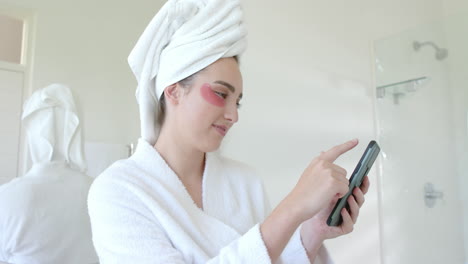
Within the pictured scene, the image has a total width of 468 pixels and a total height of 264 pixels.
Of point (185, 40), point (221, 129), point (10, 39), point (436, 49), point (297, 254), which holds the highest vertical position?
point (10, 39)

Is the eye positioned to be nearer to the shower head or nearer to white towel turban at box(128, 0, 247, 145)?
white towel turban at box(128, 0, 247, 145)

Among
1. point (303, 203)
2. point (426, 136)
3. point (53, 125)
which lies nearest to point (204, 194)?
point (303, 203)

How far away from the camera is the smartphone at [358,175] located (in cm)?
62

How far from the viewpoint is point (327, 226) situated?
657 mm

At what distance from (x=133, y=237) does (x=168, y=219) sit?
0.07 metres

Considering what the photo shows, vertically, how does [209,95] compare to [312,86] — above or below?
below

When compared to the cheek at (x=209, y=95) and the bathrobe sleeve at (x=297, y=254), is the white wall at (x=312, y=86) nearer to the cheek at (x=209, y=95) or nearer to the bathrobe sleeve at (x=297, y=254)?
the bathrobe sleeve at (x=297, y=254)

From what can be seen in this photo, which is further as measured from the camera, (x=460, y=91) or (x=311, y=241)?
(x=460, y=91)

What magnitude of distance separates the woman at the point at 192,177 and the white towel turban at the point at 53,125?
62 cm

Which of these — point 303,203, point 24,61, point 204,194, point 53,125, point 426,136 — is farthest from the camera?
point 24,61

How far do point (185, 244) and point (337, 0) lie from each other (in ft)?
4.11

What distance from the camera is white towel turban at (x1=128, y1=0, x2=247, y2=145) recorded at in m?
0.70

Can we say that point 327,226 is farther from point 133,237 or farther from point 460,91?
point 460,91

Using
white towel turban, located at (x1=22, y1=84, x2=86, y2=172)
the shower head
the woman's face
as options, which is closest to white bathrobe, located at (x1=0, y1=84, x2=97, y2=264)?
white towel turban, located at (x1=22, y1=84, x2=86, y2=172)
